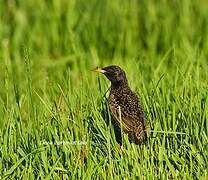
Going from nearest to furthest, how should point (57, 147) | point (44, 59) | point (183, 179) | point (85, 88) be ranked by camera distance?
1. point (183, 179)
2. point (57, 147)
3. point (85, 88)
4. point (44, 59)

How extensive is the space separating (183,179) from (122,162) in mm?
355

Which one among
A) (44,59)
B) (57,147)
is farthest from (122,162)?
(44,59)

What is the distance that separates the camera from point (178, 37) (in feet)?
26.0

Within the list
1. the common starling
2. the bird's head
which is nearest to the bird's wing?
the common starling

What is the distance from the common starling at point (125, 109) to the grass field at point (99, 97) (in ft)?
0.23

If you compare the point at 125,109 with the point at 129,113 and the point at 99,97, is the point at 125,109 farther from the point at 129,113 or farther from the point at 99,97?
the point at 99,97

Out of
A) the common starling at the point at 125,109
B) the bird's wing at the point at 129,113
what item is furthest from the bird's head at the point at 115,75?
the bird's wing at the point at 129,113

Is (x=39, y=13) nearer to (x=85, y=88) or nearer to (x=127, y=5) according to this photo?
(x=127, y=5)

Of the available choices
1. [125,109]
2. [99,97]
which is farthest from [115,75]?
[125,109]

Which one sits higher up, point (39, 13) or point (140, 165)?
point (39, 13)

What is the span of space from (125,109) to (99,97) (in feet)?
1.58

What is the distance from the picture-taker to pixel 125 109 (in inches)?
206

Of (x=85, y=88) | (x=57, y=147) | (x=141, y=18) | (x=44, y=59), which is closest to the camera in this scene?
(x=57, y=147)

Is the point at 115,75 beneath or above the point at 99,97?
above
